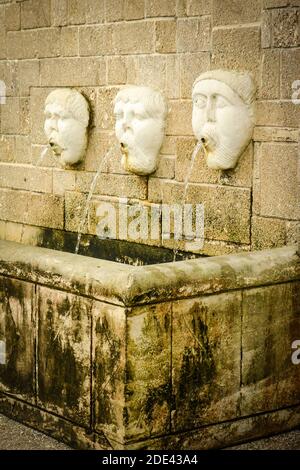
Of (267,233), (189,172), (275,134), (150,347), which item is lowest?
(150,347)

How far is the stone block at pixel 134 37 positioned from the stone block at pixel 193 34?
0.24 metres

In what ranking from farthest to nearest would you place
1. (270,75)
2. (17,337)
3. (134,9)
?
(134,9) → (270,75) → (17,337)

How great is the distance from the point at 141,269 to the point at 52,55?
2792 mm

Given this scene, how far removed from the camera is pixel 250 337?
432cm

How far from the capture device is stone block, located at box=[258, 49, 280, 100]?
4766mm

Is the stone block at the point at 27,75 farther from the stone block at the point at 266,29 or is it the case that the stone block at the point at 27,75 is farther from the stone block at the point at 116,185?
Answer: the stone block at the point at 266,29

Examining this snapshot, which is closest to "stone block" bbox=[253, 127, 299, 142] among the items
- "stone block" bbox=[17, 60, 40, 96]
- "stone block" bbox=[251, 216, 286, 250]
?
"stone block" bbox=[251, 216, 286, 250]

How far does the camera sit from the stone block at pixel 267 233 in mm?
4805

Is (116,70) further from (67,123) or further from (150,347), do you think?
(150,347)

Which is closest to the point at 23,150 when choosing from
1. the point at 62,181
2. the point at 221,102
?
the point at 62,181

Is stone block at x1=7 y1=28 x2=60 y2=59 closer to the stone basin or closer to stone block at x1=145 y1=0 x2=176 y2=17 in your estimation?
stone block at x1=145 y1=0 x2=176 y2=17

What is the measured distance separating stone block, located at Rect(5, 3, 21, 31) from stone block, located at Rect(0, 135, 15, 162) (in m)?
0.75

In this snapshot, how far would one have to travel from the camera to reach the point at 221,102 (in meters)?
4.95

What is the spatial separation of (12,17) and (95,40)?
3.15ft
